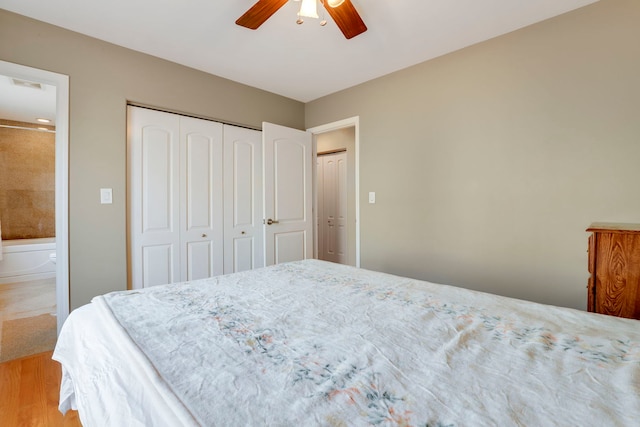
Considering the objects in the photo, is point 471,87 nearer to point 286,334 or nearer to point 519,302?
point 519,302

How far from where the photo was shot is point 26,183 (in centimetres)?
418

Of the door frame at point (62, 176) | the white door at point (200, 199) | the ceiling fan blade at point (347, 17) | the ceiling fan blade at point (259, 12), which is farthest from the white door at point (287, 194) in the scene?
the door frame at point (62, 176)

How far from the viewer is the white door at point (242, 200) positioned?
2990 mm

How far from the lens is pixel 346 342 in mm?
857

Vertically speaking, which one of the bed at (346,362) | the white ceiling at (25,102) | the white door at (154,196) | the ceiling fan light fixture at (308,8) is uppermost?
the white ceiling at (25,102)

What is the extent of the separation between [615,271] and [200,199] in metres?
2.95

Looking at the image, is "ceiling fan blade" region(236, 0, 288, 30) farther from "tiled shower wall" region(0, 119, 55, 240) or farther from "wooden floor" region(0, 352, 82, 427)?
"tiled shower wall" region(0, 119, 55, 240)

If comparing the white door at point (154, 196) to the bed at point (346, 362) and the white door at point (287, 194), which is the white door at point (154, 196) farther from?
the bed at point (346, 362)

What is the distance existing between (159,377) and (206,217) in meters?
2.32

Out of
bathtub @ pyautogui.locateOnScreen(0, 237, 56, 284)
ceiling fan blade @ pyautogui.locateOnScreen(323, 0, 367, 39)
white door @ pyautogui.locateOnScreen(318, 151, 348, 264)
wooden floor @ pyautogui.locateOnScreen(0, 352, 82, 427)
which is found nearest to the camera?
wooden floor @ pyautogui.locateOnScreen(0, 352, 82, 427)

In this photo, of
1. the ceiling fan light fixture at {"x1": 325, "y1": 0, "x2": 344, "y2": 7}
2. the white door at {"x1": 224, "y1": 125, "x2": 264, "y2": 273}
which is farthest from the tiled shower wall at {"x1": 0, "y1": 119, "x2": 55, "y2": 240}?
the ceiling fan light fixture at {"x1": 325, "y1": 0, "x2": 344, "y2": 7}

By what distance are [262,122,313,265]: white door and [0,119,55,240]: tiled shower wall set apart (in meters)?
3.71

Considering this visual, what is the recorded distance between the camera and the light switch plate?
2.21 m

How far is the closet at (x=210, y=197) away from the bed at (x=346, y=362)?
4.60ft
